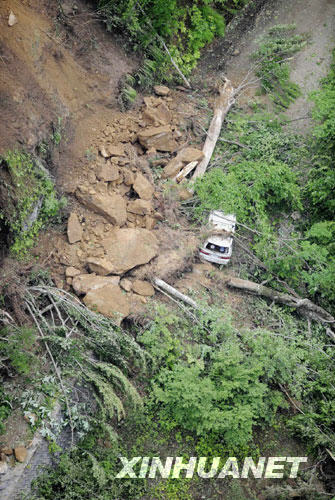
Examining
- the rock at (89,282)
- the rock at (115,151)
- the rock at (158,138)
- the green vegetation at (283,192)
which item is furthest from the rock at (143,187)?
the rock at (89,282)

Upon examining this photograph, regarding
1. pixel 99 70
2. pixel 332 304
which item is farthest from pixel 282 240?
pixel 99 70

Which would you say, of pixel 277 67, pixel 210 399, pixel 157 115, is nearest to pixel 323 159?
pixel 277 67

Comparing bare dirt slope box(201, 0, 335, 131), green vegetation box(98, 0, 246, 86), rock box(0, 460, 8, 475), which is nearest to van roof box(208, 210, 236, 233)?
green vegetation box(98, 0, 246, 86)

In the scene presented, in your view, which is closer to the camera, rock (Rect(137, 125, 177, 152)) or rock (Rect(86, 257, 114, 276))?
rock (Rect(86, 257, 114, 276))

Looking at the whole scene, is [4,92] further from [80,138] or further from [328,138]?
[328,138]

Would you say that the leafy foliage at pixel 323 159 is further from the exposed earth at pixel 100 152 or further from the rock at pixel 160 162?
the rock at pixel 160 162

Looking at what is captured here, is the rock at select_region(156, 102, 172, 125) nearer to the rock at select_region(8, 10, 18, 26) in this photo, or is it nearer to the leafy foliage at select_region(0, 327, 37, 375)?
the rock at select_region(8, 10, 18, 26)

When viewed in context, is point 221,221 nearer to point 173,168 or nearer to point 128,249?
point 173,168
